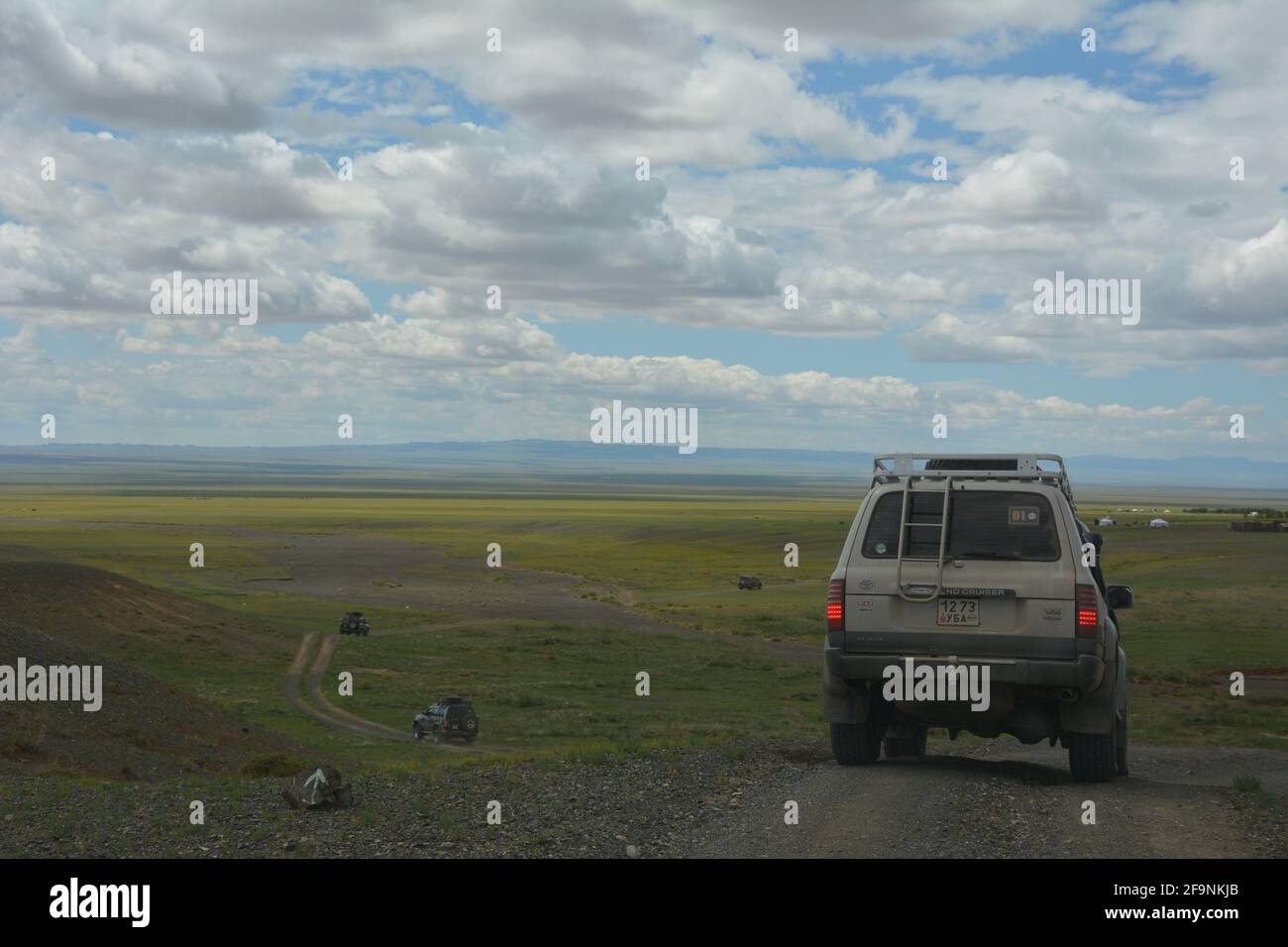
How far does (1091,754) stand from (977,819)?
2991mm

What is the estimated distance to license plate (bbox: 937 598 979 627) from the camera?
38.1ft

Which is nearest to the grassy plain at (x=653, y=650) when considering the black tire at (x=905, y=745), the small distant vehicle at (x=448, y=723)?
the small distant vehicle at (x=448, y=723)

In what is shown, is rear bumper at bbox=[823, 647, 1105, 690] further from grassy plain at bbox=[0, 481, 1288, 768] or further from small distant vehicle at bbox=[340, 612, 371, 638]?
small distant vehicle at bbox=[340, 612, 371, 638]

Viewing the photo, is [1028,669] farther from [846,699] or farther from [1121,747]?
[1121,747]

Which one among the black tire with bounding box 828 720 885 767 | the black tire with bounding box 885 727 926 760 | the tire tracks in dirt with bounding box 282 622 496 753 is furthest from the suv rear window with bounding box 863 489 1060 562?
the tire tracks in dirt with bounding box 282 622 496 753

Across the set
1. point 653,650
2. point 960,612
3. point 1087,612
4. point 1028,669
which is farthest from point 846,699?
point 653,650

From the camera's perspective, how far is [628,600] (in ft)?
281

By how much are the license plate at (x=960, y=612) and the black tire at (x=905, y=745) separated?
11.8 ft

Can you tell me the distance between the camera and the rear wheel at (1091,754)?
12.4m

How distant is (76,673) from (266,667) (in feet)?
73.9

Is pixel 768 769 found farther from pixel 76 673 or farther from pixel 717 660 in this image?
pixel 717 660

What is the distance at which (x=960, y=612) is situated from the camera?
1166 cm
